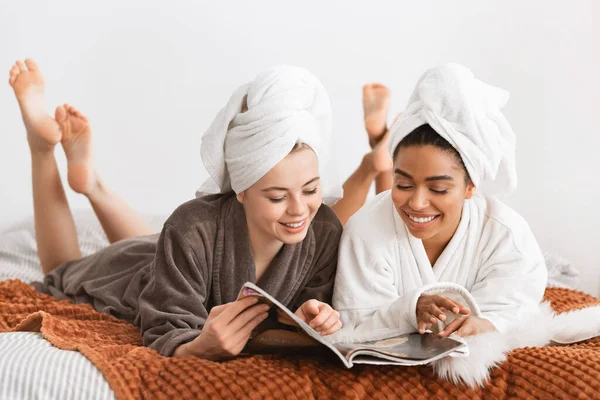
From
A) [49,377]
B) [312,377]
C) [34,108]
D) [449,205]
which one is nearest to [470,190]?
[449,205]

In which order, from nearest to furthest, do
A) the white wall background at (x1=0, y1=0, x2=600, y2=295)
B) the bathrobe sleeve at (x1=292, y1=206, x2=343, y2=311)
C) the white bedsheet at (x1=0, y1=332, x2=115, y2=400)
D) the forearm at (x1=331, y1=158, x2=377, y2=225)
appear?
the white bedsheet at (x1=0, y1=332, x2=115, y2=400)
the bathrobe sleeve at (x1=292, y1=206, x2=343, y2=311)
the forearm at (x1=331, y1=158, x2=377, y2=225)
the white wall background at (x1=0, y1=0, x2=600, y2=295)

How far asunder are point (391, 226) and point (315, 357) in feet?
1.41

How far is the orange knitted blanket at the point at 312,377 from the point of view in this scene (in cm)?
121

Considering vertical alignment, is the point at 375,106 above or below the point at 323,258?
above

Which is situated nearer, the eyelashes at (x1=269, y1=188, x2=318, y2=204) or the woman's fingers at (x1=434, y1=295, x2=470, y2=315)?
the woman's fingers at (x1=434, y1=295, x2=470, y2=315)

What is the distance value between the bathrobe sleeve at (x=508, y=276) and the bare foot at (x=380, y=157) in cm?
60

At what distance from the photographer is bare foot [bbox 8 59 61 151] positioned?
2.06m

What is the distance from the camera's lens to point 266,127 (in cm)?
153

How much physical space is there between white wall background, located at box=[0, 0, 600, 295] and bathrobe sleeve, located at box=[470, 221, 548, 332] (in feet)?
4.86

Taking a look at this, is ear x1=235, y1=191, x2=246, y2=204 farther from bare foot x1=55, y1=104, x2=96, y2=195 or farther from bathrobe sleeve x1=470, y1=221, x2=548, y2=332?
bare foot x1=55, y1=104, x2=96, y2=195

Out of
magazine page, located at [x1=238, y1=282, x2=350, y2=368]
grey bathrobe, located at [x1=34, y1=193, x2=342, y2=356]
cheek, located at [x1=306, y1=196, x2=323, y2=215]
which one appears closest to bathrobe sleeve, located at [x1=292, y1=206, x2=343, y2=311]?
grey bathrobe, located at [x1=34, y1=193, x2=342, y2=356]

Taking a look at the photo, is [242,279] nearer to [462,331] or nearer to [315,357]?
[315,357]

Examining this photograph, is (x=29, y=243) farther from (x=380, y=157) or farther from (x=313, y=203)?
(x=313, y=203)

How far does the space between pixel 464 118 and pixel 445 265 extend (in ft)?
1.12
